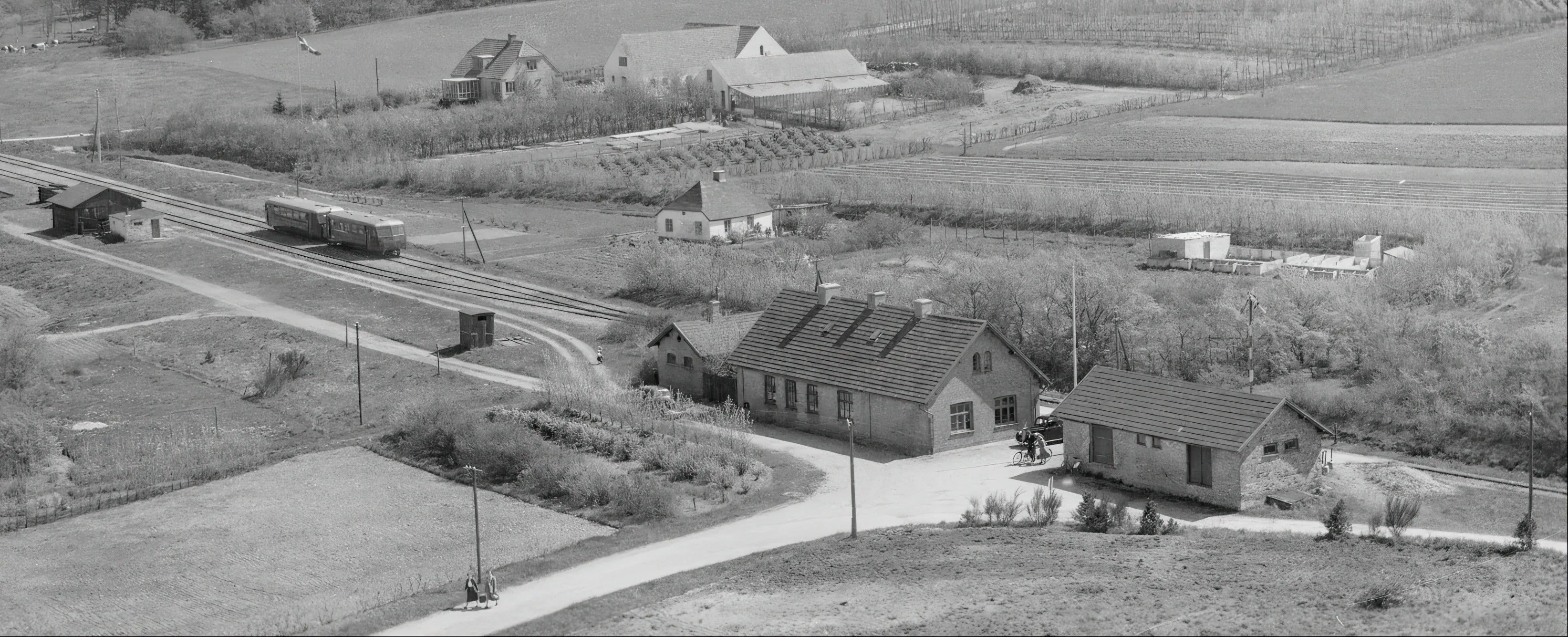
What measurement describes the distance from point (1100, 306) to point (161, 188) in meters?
64.8

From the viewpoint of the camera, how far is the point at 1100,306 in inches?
2143

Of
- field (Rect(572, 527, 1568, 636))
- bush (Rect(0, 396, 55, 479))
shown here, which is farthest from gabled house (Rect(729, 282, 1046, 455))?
bush (Rect(0, 396, 55, 479))

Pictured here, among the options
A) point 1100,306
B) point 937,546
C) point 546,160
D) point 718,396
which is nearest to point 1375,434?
point 1100,306

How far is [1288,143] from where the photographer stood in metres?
87.4

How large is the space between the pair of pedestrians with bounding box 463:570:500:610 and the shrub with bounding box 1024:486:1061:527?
1274 centimetres

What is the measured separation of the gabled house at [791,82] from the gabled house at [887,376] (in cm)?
6552

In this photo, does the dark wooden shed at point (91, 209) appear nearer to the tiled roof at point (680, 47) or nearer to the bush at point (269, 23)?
the tiled roof at point (680, 47)

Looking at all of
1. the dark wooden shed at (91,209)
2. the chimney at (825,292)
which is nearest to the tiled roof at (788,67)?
the dark wooden shed at (91,209)

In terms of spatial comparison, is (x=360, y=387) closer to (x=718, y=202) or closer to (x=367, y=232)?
(x=367, y=232)

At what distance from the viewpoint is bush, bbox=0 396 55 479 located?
49938mm

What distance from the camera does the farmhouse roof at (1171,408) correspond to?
4116cm

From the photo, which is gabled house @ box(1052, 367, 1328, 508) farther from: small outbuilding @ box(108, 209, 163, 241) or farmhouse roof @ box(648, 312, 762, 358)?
small outbuilding @ box(108, 209, 163, 241)

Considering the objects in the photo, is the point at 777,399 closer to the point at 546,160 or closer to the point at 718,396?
the point at 718,396

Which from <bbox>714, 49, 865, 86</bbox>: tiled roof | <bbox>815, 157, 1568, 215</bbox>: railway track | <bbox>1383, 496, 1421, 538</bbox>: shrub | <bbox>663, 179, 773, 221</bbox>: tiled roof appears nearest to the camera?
<bbox>1383, 496, 1421, 538</bbox>: shrub
